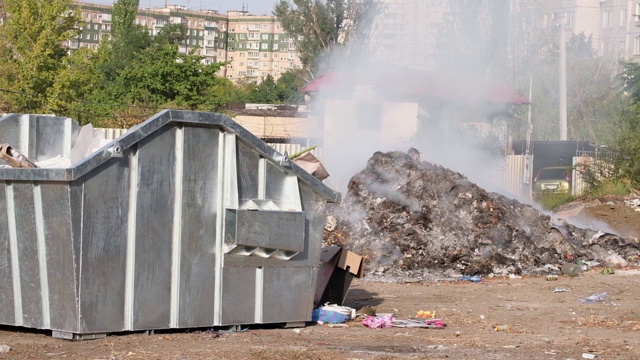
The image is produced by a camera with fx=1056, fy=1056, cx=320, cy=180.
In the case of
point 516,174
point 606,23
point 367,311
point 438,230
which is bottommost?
point 367,311

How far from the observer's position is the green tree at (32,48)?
3141cm

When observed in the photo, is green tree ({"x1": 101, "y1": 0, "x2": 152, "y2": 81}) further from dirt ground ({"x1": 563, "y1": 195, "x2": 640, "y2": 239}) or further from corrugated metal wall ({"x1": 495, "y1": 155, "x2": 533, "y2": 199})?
dirt ground ({"x1": 563, "y1": 195, "x2": 640, "y2": 239})

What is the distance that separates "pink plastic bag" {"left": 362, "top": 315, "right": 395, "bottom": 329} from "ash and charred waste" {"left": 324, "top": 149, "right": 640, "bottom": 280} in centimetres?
425

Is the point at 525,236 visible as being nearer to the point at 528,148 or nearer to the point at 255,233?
the point at 255,233

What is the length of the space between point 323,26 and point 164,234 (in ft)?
119

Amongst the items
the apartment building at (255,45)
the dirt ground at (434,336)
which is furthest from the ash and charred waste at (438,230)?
the apartment building at (255,45)

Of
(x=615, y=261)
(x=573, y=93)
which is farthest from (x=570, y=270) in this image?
(x=573, y=93)

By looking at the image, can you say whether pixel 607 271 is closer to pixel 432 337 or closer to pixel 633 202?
pixel 633 202

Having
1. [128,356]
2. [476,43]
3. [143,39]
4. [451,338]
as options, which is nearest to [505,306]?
[451,338]

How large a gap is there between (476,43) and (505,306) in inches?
861

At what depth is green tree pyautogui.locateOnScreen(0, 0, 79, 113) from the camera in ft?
103

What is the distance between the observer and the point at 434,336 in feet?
30.5

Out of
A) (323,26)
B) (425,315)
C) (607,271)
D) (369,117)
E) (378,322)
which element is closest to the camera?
(378,322)

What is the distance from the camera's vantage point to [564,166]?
28.3 metres
